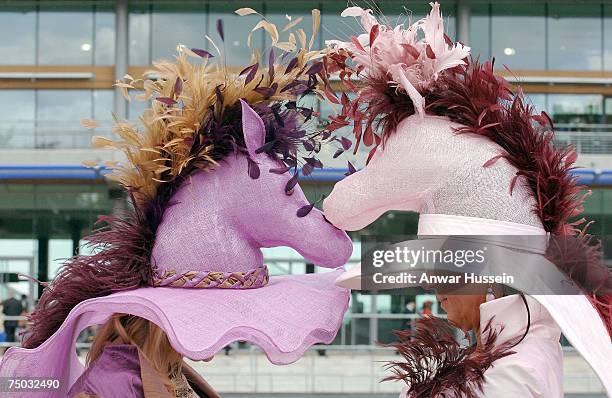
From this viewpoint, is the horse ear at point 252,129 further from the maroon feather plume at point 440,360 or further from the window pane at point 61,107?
the window pane at point 61,107

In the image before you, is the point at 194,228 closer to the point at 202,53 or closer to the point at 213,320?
the point at 213,320

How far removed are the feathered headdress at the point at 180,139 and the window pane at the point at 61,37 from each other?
13.2 metres

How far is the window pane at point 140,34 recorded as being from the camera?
14.8 m

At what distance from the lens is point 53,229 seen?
41.7 ft

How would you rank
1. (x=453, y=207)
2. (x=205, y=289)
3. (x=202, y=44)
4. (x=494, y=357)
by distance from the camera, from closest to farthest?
(x=494, y=357) → (x=453, y=207) → (x=205, y=289) → (x=202, y=44)

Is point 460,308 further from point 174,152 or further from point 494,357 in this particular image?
point 174,152

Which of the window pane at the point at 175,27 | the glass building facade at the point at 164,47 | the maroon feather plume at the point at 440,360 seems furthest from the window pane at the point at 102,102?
the maroon feather plume at the point at 440,360

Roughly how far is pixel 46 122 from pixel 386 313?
6889mm

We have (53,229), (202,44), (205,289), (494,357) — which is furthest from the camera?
(202,44)

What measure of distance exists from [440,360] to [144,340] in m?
0.75

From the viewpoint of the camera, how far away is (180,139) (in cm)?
203

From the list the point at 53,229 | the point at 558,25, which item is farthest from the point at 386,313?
the point at 558,25

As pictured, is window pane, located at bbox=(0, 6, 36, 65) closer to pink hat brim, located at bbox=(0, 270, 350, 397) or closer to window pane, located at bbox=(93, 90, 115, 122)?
window pane, located at bbox=(93, 90, 115, 122)

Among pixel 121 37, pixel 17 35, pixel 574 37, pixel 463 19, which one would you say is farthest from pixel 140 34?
pixel 574 37
